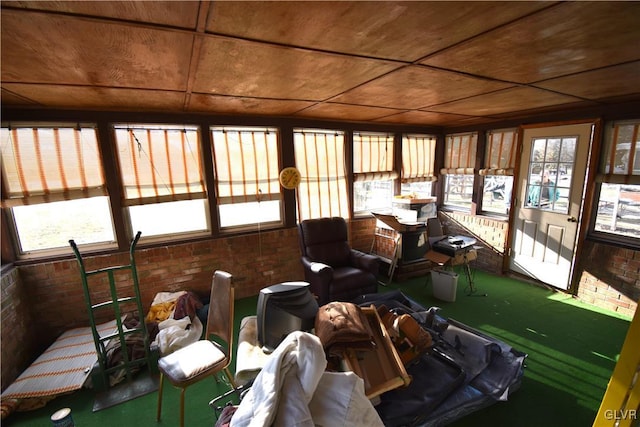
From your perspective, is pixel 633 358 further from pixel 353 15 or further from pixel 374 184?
pixel 374 184

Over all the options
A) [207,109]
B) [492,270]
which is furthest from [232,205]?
[492,270]

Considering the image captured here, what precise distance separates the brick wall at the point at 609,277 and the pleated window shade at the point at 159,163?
14.9ft

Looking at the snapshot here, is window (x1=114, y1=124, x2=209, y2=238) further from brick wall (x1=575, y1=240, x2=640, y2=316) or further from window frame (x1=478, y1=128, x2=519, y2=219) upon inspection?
brick wall (x1=575, y1=240, x2=640, y2=316)

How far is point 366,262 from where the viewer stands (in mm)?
3281

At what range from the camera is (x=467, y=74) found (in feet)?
6.13

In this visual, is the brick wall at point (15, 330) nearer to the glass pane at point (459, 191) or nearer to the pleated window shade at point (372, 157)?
the pleated window shade at point (372, 157)

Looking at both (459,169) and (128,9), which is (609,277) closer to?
(459,169)

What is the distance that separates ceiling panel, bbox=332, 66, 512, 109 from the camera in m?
1.88

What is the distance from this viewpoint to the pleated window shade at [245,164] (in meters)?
3.36

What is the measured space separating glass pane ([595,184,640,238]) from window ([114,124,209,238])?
455 centimetres

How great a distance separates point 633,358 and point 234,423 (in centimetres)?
154

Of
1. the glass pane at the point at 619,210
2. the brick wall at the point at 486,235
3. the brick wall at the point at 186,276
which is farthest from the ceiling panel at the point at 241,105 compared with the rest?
the glass pane at the point at 619,210

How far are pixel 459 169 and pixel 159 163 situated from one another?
4269mm

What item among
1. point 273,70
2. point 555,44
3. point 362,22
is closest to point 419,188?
point 555,44
